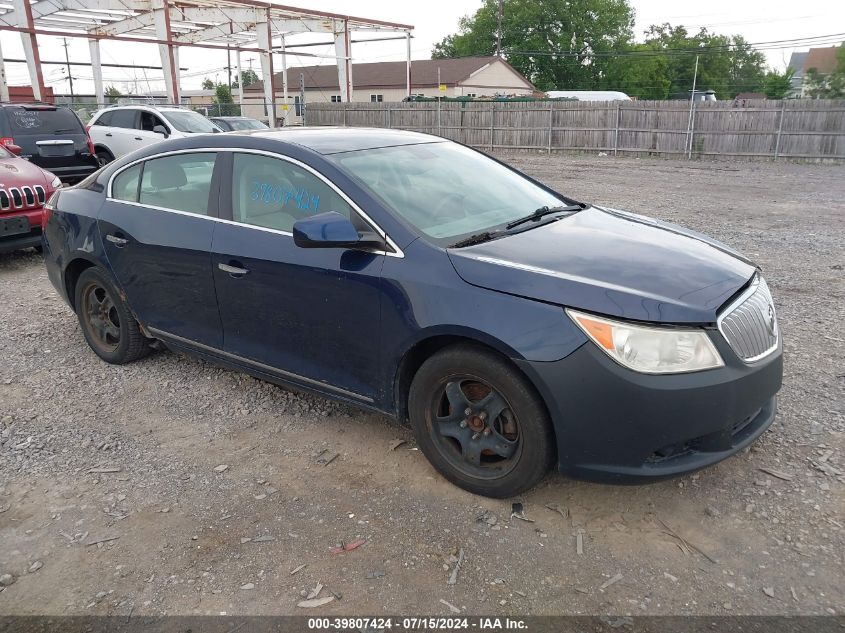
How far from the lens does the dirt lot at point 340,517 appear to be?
2.64 meters

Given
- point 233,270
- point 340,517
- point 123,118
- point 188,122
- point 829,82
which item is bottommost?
point 340,517

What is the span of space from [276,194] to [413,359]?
1.28 m

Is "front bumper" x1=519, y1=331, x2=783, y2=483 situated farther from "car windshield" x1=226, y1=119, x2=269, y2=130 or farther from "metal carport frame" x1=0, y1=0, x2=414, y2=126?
"metal carport frame" x1=0, y1=0, x2=414, y2=126

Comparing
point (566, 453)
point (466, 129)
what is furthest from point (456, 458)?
point (466, 129)

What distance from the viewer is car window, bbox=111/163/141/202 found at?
4.55 metres

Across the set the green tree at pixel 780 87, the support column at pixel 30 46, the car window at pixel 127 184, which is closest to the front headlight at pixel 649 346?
the car window at pixel 127 184

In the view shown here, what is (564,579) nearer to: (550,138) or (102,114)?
(102,114)

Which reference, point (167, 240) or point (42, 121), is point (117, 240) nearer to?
point (167, 240)

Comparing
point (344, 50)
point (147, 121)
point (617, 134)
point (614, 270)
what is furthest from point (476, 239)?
point (344, 50)

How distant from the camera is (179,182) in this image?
4289mm

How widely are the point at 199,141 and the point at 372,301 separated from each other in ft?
5.91

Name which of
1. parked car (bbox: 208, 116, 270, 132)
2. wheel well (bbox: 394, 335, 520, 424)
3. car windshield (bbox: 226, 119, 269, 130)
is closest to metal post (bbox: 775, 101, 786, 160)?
parked car (bbox: 208, 116, 270, 132)

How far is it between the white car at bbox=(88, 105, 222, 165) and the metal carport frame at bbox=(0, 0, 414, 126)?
10.4 m

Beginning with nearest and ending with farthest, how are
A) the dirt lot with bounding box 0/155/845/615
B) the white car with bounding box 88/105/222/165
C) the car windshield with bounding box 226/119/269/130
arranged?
the dirt lot with bounding box 0/155/845/615
the white car with bounding box 88/105/222/165
the car windshield with bounding box 226/119/269/130
